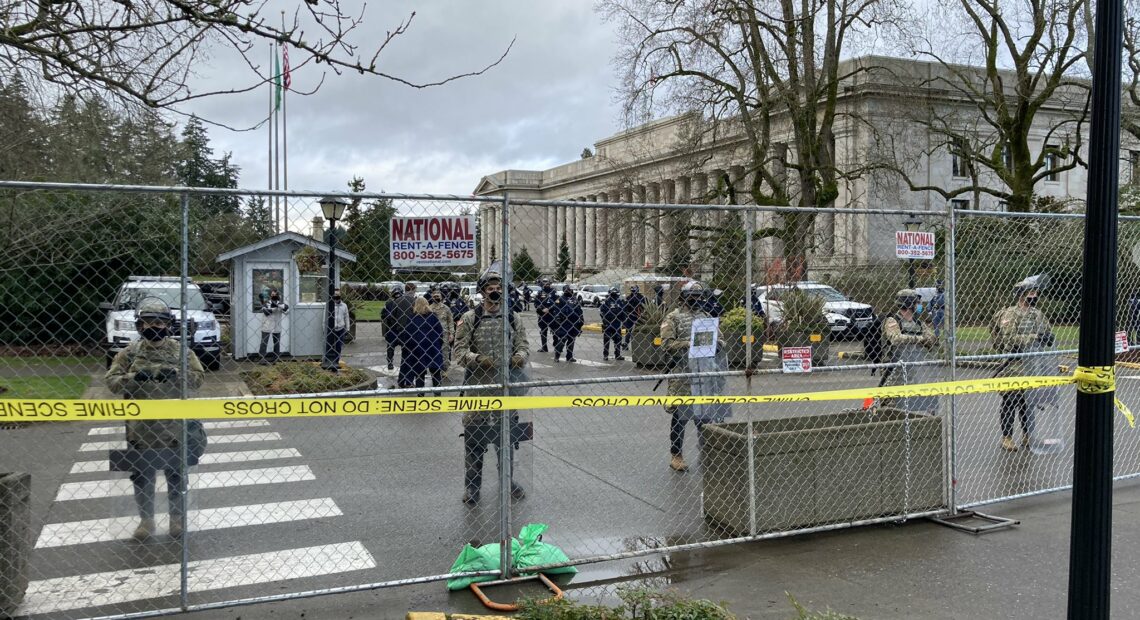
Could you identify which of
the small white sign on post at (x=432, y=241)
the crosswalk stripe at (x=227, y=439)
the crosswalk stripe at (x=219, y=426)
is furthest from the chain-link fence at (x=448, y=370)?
the crosswalk stripe at (x=219, y=426)

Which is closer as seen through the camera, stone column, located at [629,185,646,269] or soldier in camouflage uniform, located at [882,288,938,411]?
stone column, located at [629,185,646,269]

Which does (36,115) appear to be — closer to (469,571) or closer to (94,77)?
(94,77)

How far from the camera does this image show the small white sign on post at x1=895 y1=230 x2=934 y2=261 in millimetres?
6832

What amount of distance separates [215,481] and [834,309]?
6576 mm

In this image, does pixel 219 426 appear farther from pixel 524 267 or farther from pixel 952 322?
pixel 952 322

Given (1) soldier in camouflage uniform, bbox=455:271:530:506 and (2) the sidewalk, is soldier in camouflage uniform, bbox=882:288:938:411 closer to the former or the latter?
(2) the sidewalk

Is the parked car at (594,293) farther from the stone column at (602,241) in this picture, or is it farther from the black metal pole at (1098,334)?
the black metal pole at (1098,334)

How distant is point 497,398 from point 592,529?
204 cm

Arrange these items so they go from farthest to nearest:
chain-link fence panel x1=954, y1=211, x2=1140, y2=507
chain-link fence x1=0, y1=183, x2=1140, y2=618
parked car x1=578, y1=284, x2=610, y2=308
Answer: chain-link fence panel x1=954, y1=211, x2=1140, y2=507
parked car x1=578, y1=284, x2=610, y2=308
chain-link fence x1=0, y1=183, x2=1140, y2=618

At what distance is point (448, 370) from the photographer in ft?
25.9

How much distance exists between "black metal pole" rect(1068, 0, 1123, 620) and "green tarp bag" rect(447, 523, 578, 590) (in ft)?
10.2

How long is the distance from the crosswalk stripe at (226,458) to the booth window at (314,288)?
4305 mm

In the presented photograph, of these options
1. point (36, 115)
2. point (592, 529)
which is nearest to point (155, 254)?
point (36, 115)

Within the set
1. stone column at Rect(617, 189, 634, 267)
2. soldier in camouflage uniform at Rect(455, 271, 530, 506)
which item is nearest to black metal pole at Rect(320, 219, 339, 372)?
soldier in camouflage uniform at Rect(455, 271, 530, 506)
